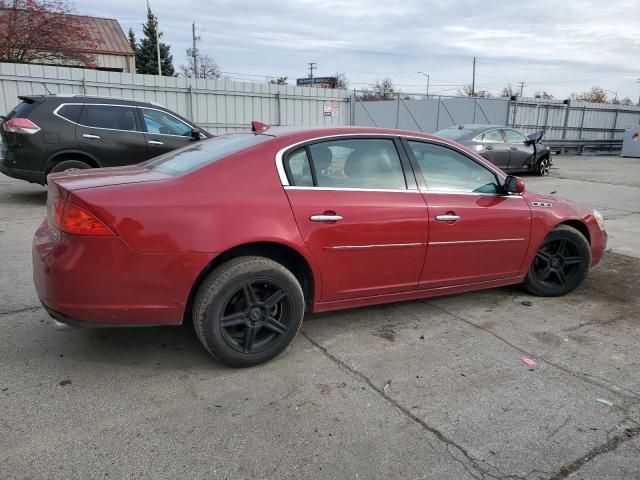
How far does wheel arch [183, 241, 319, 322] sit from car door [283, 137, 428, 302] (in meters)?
0.10

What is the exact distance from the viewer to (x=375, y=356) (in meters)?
3.55

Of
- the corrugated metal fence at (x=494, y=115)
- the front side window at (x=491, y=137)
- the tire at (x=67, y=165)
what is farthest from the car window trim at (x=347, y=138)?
the corrugated metal fence at (x=494, y=115)

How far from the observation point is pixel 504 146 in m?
14.5

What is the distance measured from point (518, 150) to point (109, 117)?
11.3 metres

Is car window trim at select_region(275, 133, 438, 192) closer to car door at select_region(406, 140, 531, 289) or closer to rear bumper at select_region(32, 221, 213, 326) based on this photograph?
car door at select_region(406, 140, 531, 289)

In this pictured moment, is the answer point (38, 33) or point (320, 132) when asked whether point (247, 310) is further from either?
point (38, 33)

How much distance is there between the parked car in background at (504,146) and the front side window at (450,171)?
9634 millimetres

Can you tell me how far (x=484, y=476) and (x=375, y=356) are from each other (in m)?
1.26

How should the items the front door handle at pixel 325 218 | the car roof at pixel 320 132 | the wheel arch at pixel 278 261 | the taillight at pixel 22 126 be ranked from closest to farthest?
the wheel arch at pixel 278 261
the front door handle at pixel 325 218
the car roof at pixel 320 132
the taillight at pixel 22 126

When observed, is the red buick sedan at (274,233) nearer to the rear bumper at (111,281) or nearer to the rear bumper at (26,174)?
the rear bumper at (111,281)

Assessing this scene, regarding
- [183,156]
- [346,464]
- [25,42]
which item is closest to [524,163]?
[183,156]

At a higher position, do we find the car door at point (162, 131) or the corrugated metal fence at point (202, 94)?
the corrugated metal fence at point (202, 94)

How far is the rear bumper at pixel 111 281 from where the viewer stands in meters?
2.90

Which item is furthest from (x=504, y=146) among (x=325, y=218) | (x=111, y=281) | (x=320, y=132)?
(x=111, y=281)
